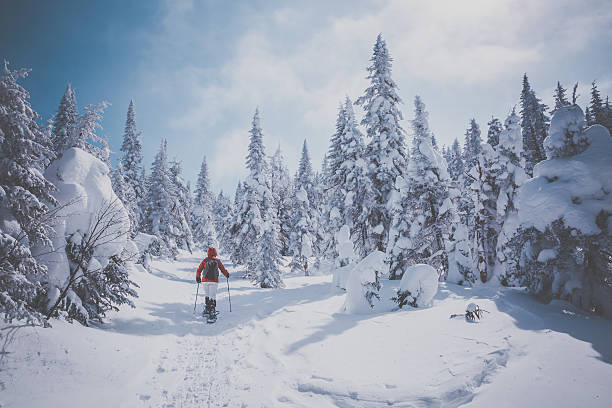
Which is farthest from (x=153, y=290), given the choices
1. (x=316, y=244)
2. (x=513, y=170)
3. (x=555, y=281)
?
(x=316, y=244)

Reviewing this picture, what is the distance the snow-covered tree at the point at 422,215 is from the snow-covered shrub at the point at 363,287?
278 inches

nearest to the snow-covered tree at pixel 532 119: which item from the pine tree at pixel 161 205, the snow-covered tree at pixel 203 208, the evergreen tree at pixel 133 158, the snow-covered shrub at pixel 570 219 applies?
the snow-covered shrub at pixel 570 219

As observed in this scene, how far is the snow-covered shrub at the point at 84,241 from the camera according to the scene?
18.6ft

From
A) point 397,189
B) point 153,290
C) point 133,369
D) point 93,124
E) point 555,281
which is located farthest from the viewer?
point 397,189

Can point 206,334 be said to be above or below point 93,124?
below

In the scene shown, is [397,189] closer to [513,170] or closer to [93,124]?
[513,170]

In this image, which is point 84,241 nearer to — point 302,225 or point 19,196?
point 19,196

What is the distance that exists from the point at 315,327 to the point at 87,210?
6.72m

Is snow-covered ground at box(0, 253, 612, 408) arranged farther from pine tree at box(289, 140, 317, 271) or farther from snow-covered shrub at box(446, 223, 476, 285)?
pine tree at box(289, 140, 317, 271)

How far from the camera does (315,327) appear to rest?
787cm

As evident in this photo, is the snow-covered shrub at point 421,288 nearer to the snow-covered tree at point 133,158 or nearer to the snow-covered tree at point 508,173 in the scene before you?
the snow-covered tree at point 508,173

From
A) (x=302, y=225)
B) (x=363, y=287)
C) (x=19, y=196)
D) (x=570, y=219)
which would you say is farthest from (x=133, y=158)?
(x=570, y=219)

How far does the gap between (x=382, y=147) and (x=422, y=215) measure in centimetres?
543

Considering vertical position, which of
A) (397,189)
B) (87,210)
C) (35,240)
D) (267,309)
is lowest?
(267,309)
